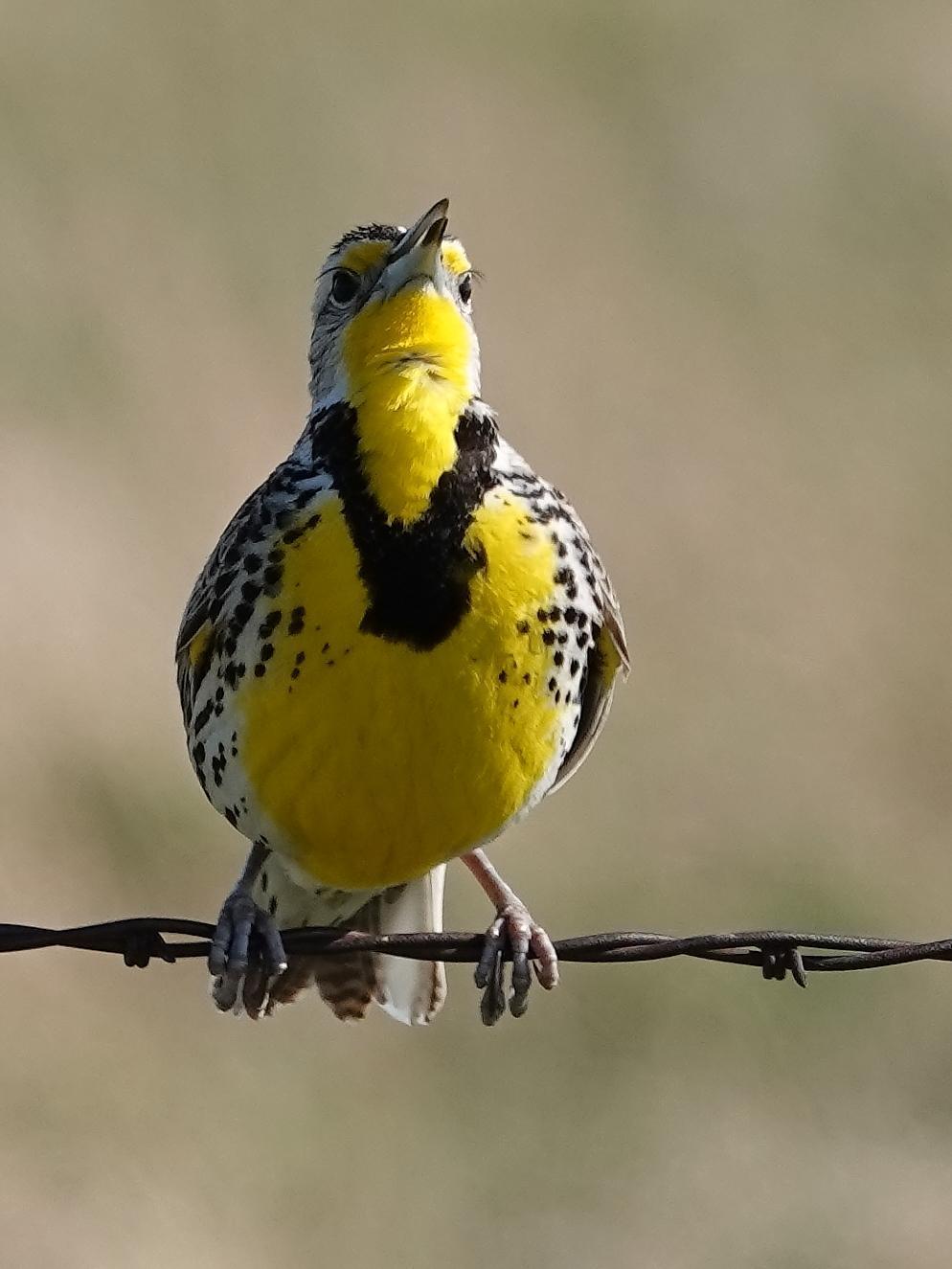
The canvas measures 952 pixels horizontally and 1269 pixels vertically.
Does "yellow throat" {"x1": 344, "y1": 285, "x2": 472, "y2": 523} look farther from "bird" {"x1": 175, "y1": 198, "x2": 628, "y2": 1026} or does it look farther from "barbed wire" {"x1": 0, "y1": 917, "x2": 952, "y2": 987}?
"barbed wire" {"x1": 0, "y1": 917, "x2": 952, "y2": 987}

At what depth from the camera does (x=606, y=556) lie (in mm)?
8773

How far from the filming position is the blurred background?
5762 millimetres

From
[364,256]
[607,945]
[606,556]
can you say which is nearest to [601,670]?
[364,256]

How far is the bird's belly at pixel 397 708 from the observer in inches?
120

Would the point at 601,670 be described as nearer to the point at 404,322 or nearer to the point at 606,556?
the point at 404,322

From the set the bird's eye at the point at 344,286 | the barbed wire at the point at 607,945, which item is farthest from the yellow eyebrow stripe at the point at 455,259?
the barbed wire at the point at 607,945

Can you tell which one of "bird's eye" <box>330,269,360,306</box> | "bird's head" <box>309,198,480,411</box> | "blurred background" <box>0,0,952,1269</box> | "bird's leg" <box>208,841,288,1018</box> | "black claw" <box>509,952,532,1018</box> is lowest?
"bird's leg" <box>208,841,288,1018</box>

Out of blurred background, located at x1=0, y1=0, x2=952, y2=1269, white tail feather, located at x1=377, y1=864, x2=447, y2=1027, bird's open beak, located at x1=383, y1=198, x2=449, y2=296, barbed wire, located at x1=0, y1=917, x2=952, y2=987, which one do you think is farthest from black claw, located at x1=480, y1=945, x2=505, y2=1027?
blurred background, located at x1=0, y1=0, x2=952, y2=1269

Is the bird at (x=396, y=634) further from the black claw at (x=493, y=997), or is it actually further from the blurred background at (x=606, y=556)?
the blurred background at (x=606, y=556)

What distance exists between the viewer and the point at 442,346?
3283mm

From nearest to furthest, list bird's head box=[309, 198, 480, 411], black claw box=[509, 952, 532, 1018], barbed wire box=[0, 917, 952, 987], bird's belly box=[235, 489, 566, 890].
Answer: barbed wire box=[0, 917, 952, 987] < bird's belly box=[235, 489, 566, 890] < bird's head box=[309, 198, 480, 411] < black claw box=[509, 952, 532, 1018]

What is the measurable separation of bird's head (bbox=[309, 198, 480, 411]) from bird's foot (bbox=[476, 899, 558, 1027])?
0.69m

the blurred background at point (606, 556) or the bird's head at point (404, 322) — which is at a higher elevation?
the blurred background at point (606, 556)

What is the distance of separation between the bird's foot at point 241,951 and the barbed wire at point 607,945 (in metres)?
0.48
